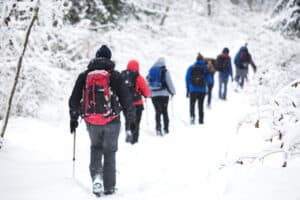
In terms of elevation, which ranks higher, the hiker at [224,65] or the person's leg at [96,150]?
the hiker at [224,65]

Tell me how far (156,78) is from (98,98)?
4782 mm

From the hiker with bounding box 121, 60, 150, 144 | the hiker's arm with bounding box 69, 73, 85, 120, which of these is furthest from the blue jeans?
the hiker's arm with bounding box 69, 73, 85, 120

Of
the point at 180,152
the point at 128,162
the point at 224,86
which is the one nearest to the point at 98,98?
the point at 128,162

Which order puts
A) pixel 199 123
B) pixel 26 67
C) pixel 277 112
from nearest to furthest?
pixel 277 112
pixel 26 67
pixel 199 123

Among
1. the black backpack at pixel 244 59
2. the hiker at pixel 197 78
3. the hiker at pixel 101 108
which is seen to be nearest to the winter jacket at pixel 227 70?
the black backpack at pixel 244 59

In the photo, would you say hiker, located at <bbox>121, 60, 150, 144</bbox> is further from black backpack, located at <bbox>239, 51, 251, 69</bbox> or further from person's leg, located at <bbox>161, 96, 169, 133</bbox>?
black backpack, located at <bbox>239, 51, 251, 69</bbox>

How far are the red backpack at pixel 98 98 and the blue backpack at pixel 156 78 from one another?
4.58m

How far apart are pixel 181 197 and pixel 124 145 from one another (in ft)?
13.7

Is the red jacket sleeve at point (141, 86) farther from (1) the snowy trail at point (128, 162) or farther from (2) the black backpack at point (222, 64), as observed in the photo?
(2) the black backpack at point (222, 64)

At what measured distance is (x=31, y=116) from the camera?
941 cm

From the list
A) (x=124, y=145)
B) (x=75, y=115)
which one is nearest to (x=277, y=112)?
(x=75, y=115)

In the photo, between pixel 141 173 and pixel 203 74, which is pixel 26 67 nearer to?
pixel 141 173

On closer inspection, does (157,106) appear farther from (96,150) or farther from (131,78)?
(96,150)

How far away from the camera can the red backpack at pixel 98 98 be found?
482 centimetres
